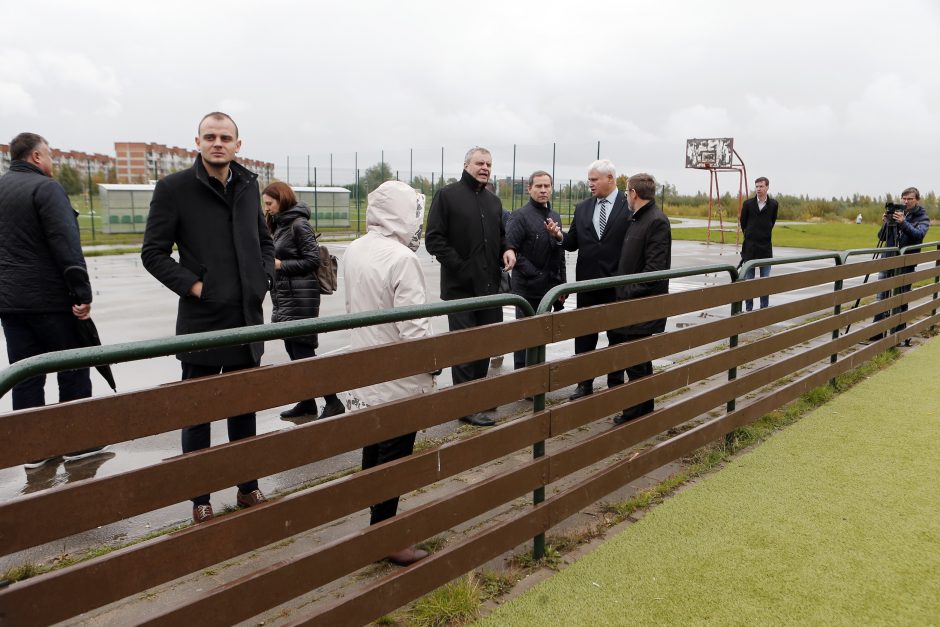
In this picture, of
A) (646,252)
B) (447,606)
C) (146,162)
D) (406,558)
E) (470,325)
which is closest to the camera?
(447,606)

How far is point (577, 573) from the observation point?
10.0 feet

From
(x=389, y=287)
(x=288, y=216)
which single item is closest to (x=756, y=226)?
(x=288, y=216)

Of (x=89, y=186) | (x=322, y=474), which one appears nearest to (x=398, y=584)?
(x=322, y=474)

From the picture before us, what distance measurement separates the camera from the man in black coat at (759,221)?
9.86 metres

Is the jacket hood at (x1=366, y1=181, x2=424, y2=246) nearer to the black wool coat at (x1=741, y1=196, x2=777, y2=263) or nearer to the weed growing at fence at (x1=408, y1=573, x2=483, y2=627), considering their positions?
the weed growing at fence at (x1=408, y1=573, x2=483, y2=627)

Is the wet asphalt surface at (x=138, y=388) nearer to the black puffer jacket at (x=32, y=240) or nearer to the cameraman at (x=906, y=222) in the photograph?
the black puffer jacket at (x=32, y=240)

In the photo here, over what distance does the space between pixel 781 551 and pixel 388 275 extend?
2.16 metres

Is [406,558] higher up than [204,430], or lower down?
lower down

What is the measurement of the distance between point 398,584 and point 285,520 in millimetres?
606

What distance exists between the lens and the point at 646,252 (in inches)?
197

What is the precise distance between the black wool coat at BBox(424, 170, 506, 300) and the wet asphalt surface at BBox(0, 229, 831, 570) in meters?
1.00

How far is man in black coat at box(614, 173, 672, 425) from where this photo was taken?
15.9ft

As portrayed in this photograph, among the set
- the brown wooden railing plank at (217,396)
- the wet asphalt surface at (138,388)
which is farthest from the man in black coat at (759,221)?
the brown wooden railing plank at (217,396)

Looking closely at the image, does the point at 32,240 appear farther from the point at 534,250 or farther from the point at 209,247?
the point at 534,250
